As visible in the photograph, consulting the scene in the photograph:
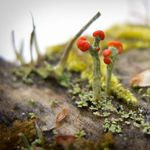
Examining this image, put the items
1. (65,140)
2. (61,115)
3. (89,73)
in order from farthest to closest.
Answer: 1. (89,73)
2. (61,115)
3. (65,140)

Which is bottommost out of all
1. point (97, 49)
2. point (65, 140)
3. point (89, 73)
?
point (65, 140)

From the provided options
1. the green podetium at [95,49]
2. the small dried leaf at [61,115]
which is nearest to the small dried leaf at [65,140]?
the small dried leaf at [61,115]

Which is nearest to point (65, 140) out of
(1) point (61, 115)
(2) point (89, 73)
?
(1) point (61, 115)

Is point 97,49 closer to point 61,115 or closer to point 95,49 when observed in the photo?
point 95,49

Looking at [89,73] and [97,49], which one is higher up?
[97,49]

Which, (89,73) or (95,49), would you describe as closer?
(95,49)


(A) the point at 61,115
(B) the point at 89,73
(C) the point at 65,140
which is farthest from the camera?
(B) the point at 89,73

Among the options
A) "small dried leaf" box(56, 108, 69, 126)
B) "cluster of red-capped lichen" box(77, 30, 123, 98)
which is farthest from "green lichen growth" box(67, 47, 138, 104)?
"small dried leaf" box(56, 108, 69, 126)

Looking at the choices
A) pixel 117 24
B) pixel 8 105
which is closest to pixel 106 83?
pixel 8 105
